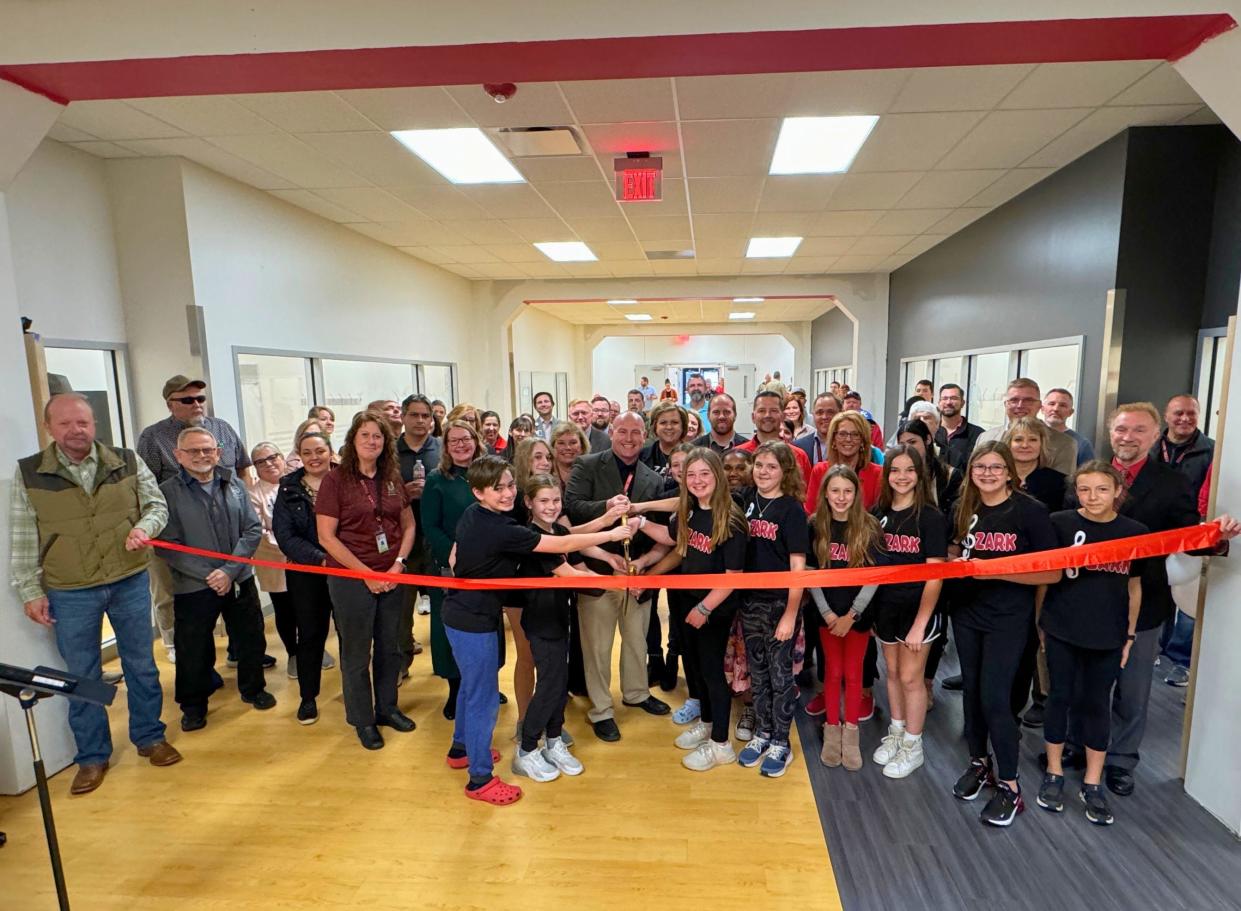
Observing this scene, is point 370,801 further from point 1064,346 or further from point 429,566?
point 1064,346

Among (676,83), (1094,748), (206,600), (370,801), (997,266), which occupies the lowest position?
(370,801)

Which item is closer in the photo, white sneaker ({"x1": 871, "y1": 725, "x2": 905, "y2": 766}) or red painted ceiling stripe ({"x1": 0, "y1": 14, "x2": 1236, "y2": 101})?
red painted ceiling stripe ({"x1": 0, "y1": 14, "x2": 1236, "y2": 101})

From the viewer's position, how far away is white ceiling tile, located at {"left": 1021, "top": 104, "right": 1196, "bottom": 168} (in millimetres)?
3934

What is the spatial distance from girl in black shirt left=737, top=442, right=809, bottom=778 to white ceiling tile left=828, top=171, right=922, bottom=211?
11.3 ft

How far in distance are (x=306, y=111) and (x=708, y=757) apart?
4.36 meters

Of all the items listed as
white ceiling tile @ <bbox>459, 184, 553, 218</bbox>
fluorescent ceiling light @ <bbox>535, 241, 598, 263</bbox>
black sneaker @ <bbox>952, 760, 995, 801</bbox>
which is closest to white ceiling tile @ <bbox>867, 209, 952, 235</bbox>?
fluorescent ceiling light @ <bbox>535, 241, 598, 263</bbox>

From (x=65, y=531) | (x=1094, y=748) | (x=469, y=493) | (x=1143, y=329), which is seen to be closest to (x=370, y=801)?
(x=469, y=493)

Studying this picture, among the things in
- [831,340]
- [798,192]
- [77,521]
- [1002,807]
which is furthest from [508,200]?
[831,340]

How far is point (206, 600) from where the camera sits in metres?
3.41

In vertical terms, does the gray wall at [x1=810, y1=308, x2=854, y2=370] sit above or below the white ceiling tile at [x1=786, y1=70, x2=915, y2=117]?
below

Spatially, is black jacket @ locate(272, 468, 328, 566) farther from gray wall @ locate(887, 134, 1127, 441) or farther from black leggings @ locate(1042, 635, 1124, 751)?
gray wall @ locate(887, 134, 1127, 441)

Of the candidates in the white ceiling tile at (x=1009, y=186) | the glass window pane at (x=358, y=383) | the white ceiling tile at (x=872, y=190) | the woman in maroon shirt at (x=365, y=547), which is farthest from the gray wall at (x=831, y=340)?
the woman in maroon shirt at (x=365, y=547)

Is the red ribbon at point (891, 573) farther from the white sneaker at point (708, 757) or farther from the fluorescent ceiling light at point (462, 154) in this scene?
the fluorescent ceiling light at point (462, 154)

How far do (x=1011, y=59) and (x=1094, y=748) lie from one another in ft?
9.39
